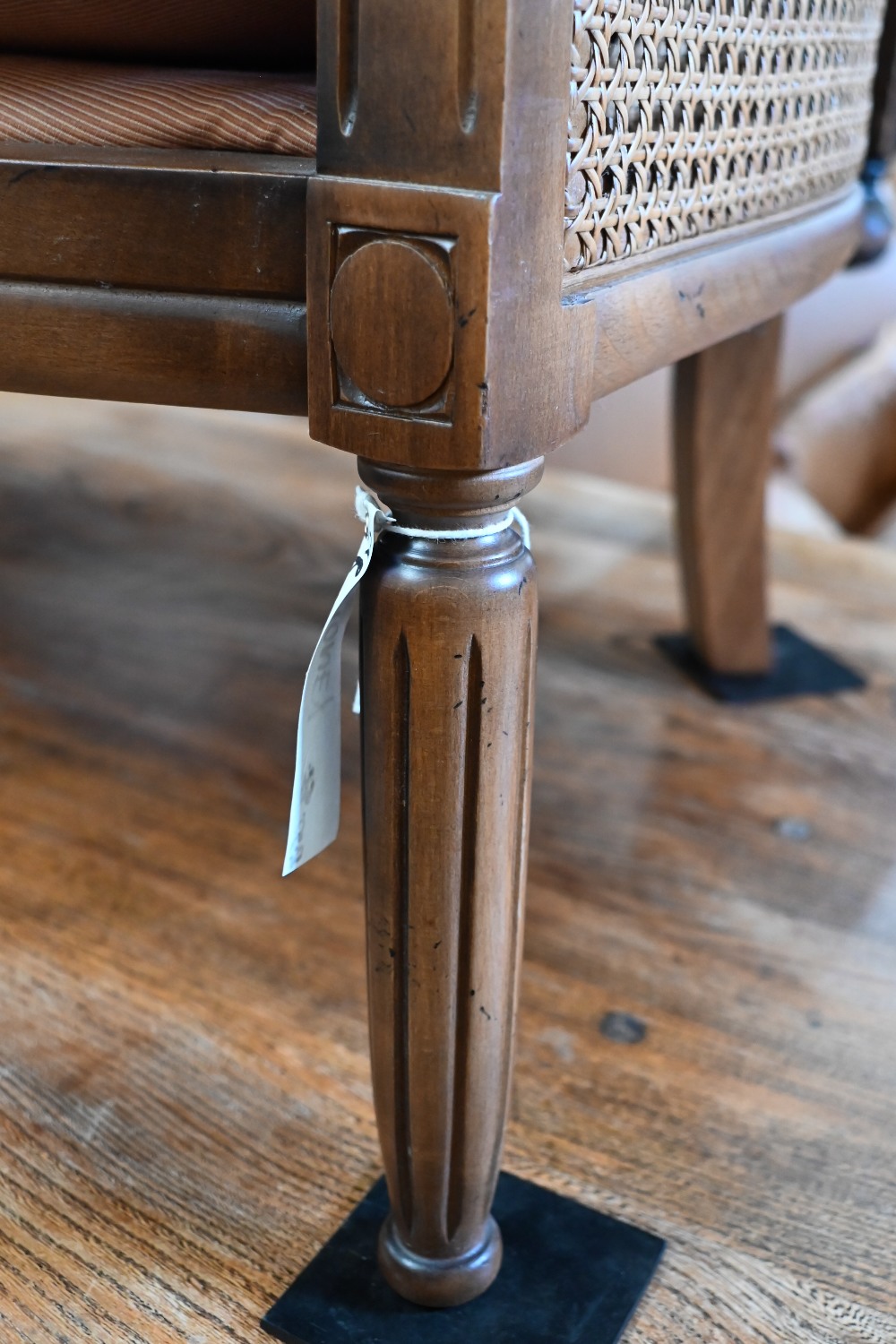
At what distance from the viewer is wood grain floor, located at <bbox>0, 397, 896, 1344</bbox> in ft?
1.67

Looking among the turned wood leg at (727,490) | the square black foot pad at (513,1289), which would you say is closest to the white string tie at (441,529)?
the square black foot pad at (513,1289)

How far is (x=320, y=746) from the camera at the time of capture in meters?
0.42

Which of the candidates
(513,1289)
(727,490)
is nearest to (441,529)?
(513,1289)

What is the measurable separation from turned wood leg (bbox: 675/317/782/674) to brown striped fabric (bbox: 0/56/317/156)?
0.51m

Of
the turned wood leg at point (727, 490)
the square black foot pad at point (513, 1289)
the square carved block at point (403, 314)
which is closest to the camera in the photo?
the square carved block at point (403, 314)

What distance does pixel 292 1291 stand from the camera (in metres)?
0.48

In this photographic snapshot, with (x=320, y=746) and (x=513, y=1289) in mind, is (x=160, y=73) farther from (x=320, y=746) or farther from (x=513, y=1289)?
(x=513, y=1289)

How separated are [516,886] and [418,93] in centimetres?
24

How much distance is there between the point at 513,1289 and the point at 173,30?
0.46m

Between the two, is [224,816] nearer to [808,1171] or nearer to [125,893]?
[125,893]

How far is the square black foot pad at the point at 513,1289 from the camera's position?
1.52 feet

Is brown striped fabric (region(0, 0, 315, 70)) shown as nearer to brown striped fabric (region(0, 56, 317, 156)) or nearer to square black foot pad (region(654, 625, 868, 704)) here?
brown striped fabric (region(0, 56, 317, 156))

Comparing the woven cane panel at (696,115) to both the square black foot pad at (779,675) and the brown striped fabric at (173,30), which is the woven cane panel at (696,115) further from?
the square black foot pad at (779,675)

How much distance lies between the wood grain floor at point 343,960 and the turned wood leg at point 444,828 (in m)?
0.11
